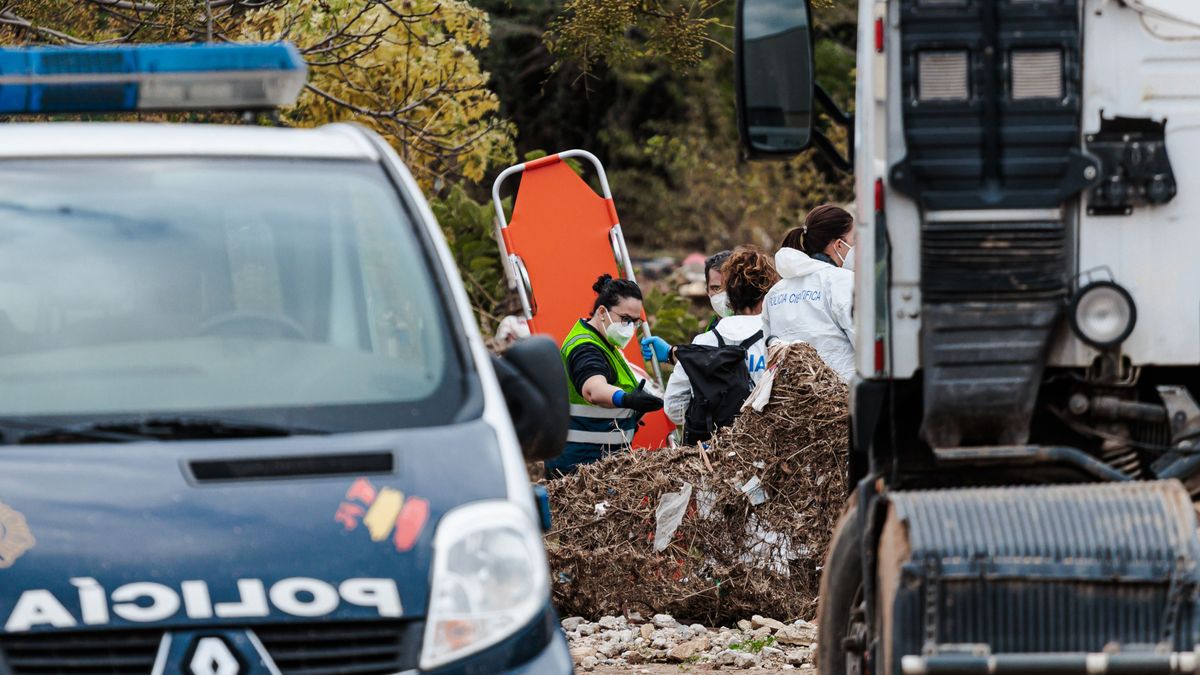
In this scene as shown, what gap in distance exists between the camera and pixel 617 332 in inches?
358

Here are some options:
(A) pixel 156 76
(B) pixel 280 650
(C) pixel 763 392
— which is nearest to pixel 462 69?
(C) pixel 763 392

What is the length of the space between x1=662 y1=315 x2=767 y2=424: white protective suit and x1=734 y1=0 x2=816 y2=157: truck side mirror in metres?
3.78

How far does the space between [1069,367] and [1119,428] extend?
0.21 meters

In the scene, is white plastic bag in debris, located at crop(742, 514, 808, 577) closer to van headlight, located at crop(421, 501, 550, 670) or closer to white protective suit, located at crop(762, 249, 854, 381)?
white protective suit, located at crop(762, 249, 854, 381)

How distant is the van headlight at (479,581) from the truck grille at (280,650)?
7 centimetres

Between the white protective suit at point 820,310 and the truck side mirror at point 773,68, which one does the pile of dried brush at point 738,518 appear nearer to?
the white protective suit at point 820,310

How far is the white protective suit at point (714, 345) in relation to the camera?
8578mm

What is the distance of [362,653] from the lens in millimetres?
3641

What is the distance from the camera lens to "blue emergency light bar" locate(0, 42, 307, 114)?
15.2ft

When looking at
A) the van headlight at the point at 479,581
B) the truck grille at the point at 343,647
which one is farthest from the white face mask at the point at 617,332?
the truck grille at the point at 343,647

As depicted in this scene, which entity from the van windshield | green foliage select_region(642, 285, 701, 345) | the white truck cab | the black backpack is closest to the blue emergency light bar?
the van windshield

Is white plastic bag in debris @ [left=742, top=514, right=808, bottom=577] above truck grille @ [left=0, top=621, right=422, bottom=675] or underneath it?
underneath

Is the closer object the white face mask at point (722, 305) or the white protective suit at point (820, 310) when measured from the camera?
the white protective suit at point (820, 310)

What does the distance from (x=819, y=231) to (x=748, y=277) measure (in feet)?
1.52
